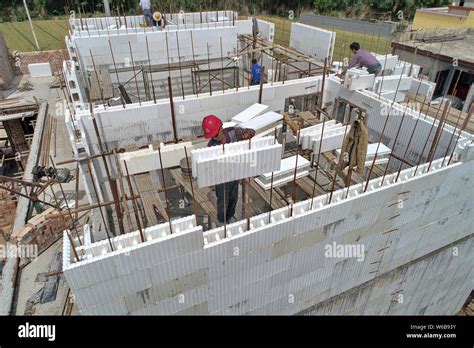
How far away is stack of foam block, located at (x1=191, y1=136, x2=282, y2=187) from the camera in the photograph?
191 inches

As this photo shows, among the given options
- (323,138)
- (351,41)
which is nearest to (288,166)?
(323,138)

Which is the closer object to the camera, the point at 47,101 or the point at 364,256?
the point at 364,256

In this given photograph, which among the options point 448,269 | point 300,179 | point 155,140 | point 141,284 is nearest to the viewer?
point 141,284

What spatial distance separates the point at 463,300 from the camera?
1157cm

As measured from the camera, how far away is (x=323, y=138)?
300 inches

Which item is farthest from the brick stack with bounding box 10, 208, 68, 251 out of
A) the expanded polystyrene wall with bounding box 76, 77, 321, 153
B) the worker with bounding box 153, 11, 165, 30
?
the worker with bounding box 153, 11, 165, 30

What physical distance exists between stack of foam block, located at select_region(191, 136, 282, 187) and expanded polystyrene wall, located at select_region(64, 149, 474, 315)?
78cm

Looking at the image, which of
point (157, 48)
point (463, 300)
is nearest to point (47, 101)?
point (157, 48)

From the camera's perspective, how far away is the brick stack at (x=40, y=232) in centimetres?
772

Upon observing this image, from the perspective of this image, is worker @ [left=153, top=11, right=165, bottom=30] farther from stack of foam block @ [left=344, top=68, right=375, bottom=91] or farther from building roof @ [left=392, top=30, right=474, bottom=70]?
building roof @ [left=392, top=30, right=474, bottom=70]

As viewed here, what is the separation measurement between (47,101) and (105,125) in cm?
1129

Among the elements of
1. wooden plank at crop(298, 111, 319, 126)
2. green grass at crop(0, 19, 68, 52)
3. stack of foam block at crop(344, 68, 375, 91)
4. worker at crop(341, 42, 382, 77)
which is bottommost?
green grass at crop(0, 19, 68, 52)

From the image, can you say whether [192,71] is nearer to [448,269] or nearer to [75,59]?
[75,59]

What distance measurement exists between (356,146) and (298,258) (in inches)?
94.6
